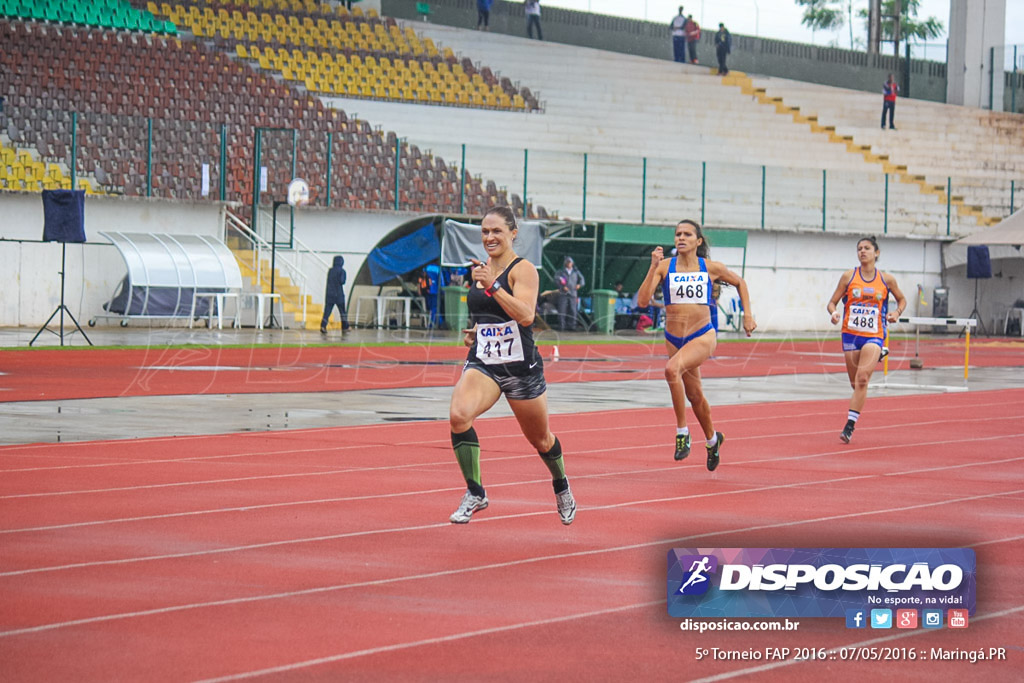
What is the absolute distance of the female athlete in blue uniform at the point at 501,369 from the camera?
27.2 ft

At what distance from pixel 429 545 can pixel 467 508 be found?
74cm

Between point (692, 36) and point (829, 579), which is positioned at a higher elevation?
point (692, 36)

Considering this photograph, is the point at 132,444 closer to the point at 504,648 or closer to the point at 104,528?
the point at 104,528

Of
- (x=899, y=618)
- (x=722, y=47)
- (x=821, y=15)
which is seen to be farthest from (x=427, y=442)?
(x=821, y=15)

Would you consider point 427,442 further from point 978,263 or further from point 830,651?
point 978,263

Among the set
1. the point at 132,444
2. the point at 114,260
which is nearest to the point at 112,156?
the point at 114,260

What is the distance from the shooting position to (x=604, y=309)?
38125 mm

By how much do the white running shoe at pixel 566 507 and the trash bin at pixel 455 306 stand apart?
26.4 m

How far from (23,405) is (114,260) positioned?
18535 millimetres

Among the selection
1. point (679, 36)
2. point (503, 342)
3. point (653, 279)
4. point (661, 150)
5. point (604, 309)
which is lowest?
point (604, 309)

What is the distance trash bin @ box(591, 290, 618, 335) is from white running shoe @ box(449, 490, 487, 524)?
29.4 meters

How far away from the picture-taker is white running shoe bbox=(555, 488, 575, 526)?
8.51 metres

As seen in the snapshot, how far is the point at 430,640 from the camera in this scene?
18.6 feet

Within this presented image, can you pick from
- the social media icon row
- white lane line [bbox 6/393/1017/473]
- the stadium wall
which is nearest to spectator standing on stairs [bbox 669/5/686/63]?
the stadium wall
